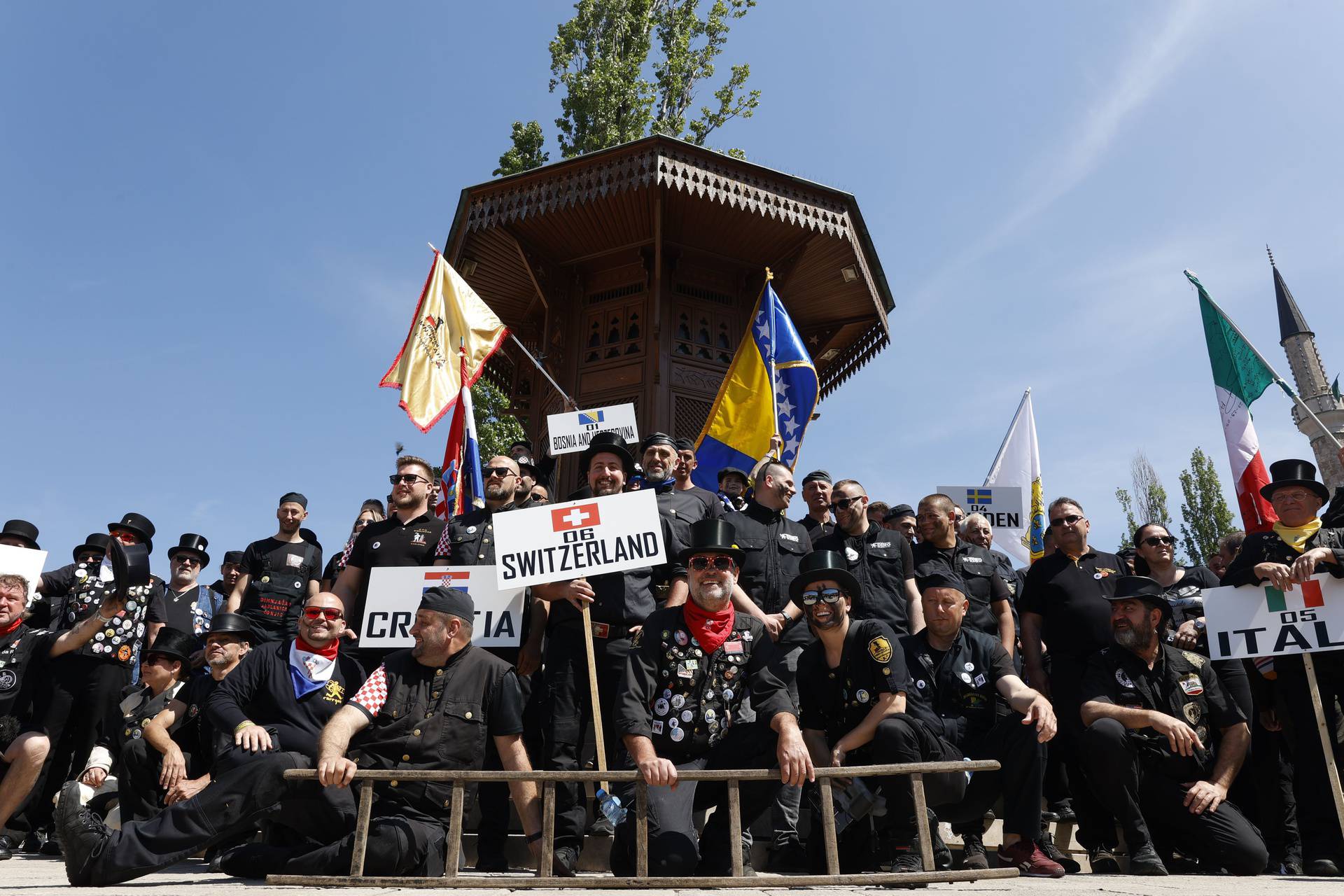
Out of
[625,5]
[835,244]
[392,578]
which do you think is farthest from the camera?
[625,5]

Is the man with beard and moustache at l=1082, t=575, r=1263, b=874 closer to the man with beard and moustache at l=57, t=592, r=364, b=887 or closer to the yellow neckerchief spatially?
the yellow neckerchief

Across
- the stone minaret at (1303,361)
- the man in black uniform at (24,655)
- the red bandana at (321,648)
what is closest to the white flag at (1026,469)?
the red bandana at (321,648)

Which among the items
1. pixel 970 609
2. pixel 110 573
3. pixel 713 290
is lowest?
pixel 970 609

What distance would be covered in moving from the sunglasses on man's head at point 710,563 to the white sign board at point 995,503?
20.8 ft

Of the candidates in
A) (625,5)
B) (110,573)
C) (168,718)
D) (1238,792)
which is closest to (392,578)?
(168,718)

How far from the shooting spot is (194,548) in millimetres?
8930

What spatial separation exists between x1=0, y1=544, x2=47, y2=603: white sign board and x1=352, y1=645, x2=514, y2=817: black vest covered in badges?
3.87 m

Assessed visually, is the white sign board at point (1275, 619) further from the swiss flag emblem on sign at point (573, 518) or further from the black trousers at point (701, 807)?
the swiss flag emblem on sign at point (573, 518)

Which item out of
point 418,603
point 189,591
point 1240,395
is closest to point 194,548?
point 189,591

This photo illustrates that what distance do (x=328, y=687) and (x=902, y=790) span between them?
3.25 metres

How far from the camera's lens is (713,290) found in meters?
15.3

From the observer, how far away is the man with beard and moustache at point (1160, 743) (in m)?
5.17

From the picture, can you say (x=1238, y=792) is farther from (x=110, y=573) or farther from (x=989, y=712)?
(x=110, y=573)

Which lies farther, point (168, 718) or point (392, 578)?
point (392, 578)
